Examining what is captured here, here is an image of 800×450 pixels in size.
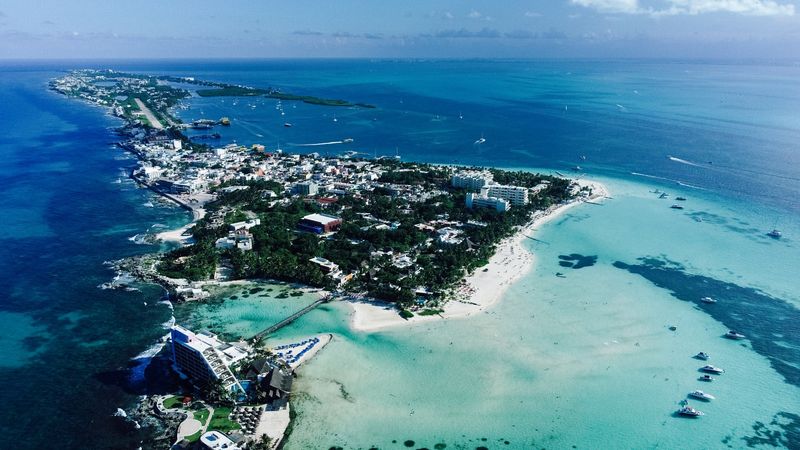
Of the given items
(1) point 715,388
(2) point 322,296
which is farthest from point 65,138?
(1) point 715,388

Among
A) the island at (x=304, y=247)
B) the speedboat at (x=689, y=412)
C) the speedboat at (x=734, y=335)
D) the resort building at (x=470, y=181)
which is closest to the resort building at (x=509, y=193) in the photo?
the island at (x=304, y=247)

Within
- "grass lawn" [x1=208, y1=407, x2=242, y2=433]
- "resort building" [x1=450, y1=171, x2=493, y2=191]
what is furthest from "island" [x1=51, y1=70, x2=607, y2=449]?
"resort building" [x1=450, y1=171, x2=493, y2=191]

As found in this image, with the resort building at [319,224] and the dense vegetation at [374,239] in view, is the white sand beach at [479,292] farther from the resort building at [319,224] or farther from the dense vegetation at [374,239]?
the resort building at [319,224]

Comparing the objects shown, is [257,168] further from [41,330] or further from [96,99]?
[96,99]

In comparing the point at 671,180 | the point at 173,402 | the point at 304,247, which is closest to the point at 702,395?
the point at 173,402

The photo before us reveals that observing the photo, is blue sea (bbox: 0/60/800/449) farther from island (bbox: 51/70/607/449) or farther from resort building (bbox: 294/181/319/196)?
resort building (bbox: 294/181/319/196)

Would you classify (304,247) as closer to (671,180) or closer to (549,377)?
(549,377)
